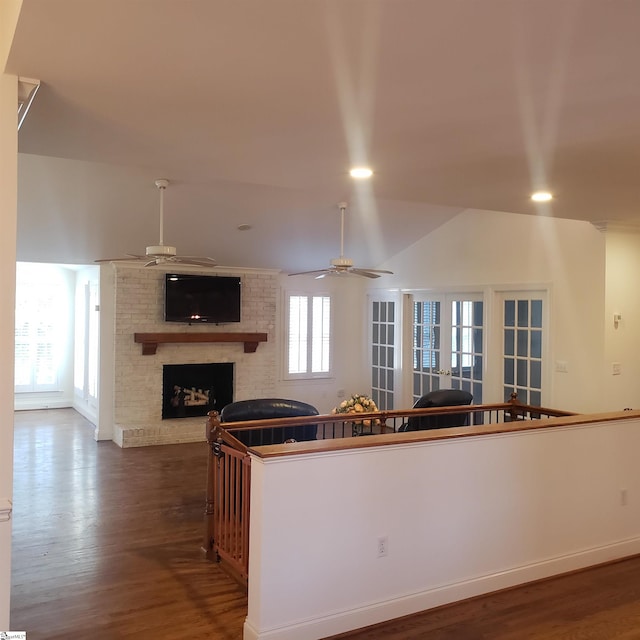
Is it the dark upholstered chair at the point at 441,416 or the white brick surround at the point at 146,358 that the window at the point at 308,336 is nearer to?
the white brick surround at the point at 146,358

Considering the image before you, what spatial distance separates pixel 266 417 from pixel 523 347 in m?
3.44

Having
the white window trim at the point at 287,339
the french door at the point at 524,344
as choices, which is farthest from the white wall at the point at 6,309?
the white window trim at the point at 287,339

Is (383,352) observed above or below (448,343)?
below

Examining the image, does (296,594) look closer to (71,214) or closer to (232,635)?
(232,635)

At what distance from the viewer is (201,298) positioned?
8.11 m

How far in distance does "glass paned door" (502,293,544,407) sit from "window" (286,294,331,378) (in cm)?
321

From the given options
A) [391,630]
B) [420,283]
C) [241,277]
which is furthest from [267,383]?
[391,630]

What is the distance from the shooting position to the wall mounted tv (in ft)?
25.9

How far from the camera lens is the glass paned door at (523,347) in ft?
21.0

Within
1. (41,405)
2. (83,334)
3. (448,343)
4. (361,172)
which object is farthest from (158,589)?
(41,405)

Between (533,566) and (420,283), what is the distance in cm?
490

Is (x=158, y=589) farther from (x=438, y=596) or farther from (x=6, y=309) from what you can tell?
(x=6, y=309)

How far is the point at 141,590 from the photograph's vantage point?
355cm

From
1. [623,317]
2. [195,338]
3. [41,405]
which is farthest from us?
[41,405]
